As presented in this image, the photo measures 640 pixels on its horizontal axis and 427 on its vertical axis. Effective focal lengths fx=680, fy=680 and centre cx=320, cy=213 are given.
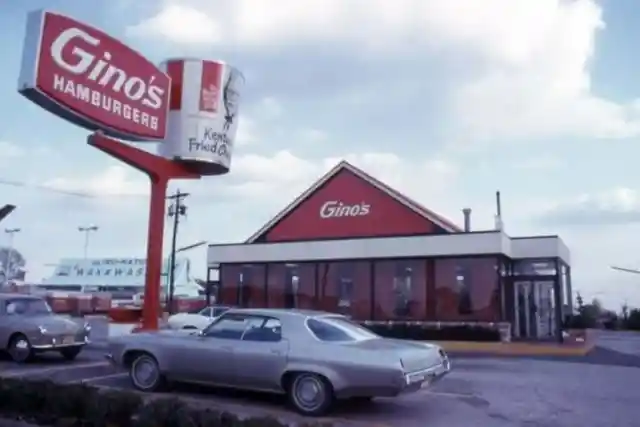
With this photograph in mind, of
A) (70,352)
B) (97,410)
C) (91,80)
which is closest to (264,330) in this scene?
(97,410)

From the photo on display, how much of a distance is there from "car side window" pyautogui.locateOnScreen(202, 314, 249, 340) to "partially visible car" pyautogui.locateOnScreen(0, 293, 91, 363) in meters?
6.27

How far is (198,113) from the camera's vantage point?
19688mm

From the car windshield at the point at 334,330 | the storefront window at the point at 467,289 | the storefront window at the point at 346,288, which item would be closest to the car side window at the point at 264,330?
the car windshield at the point at 334,330

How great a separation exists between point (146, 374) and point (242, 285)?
19.9 metres

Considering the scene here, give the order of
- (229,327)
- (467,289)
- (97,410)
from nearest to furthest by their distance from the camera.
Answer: (97,410) → (229,327) → (467,289)

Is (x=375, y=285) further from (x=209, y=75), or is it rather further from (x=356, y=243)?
(x=209, y=75)

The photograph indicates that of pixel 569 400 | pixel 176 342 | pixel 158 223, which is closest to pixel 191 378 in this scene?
pixel 176 342

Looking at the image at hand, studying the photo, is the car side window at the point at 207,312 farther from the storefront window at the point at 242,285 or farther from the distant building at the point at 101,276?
the distant building at the point at 101,276

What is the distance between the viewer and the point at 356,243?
92.8ft

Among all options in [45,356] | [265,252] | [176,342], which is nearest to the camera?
[176,342]

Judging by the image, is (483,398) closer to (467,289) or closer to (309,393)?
(309,393)

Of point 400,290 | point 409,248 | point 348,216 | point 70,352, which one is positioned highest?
point 348,216

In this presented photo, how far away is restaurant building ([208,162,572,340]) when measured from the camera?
2611 cm

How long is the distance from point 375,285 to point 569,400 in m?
17.0
